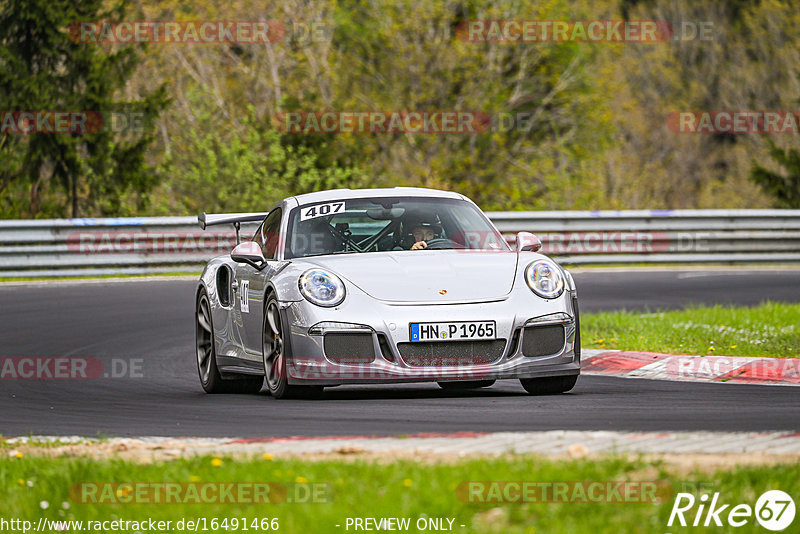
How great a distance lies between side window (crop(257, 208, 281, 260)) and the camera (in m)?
10.7

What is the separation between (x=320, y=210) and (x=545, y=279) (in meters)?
1.95

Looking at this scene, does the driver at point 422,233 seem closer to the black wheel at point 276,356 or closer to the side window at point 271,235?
the side window at point 271,235

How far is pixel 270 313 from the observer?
988 cm

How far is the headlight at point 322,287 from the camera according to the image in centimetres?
937

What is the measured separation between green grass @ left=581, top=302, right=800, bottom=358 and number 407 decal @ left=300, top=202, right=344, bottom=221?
3225 millimetres

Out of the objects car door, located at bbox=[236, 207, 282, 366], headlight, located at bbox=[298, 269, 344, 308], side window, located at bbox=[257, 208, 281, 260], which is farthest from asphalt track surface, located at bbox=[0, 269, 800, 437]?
side window, located at bbox=[257, 208, 281, 260]

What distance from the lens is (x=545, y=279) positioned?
970cm

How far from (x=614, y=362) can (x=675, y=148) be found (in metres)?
47.2

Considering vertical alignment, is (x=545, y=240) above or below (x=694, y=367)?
above

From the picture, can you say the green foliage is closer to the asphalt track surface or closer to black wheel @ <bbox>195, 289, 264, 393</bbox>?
the asphalt track surface

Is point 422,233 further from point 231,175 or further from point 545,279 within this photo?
point 231,175

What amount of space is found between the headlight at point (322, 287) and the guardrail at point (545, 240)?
527 inches

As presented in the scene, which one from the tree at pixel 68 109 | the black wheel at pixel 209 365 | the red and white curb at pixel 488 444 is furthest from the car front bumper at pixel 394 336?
the tree at pixel 68 109

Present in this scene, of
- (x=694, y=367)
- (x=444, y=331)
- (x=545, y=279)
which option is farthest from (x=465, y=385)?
(x=694, y=367)
